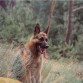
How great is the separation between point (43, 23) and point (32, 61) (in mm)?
14793

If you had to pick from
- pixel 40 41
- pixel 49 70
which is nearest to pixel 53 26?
pixel 49 70

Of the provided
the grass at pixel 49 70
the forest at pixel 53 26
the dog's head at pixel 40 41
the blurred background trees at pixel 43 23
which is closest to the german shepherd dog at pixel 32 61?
the dog's head at pixel 40 41

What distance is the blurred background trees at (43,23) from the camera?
21016 millimetres

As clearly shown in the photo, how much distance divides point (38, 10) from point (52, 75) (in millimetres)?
Result: 16230

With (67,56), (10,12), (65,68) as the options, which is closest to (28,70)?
(65,68)

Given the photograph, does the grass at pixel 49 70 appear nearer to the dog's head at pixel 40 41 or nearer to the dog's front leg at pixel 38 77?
the dog's front leg at pixel 38 77

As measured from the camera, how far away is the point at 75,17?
26.0 meters

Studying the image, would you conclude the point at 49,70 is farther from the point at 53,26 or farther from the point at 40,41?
the point at 53,26

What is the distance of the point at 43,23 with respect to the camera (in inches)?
983

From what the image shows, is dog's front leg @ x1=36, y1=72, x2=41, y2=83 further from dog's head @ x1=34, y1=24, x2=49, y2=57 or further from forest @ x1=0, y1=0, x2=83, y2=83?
forest @ x1=0, y1=0, x2=83, y2=83

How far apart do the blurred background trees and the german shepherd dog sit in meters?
8.28

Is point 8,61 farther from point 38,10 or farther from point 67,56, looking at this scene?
point 38,10

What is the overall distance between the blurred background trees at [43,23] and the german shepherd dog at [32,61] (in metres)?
8.28

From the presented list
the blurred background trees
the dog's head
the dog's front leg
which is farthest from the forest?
the dog's front leg
